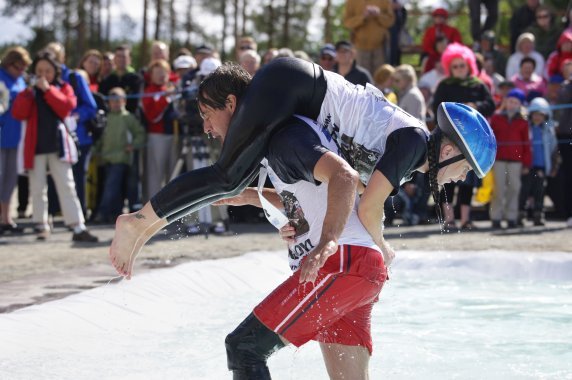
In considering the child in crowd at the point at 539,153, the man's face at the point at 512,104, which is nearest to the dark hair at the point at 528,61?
the child in crowd at the point at 539,153

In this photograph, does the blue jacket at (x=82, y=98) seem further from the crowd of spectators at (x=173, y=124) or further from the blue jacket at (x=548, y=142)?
the blue jacket at (x=548, y=142)

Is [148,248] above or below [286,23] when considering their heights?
below

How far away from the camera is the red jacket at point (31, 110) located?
895 cm

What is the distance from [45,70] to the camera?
29.7ft

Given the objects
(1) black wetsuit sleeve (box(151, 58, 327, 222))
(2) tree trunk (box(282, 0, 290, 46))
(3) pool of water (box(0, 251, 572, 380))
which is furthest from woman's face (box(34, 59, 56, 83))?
(2) tree trunk (box(282, 0, 290, 46))

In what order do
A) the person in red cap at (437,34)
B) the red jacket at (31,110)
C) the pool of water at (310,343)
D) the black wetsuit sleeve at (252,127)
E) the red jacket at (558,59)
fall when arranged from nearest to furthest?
the black wetsuit sleeve at (252,127) < the pool of water at (310,343) < the red jacket at (31,110) < the red jacket at (558,59) < the person in red cap at (437,34)

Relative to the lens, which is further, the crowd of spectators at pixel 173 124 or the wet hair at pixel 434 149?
the crowd of spectators at pixel 173 124

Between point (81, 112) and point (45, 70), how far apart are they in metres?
0.74

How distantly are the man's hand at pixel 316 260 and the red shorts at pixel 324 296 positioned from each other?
1.02 ft

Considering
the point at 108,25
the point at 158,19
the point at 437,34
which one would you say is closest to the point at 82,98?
the point at 437,34

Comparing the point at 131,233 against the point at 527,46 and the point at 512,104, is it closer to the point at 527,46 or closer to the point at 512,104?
the point at 512,104

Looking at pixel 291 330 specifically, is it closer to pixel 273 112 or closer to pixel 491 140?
pixel 273 112

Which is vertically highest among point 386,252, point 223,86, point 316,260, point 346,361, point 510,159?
point 223,86

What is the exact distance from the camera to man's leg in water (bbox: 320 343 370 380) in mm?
3262
